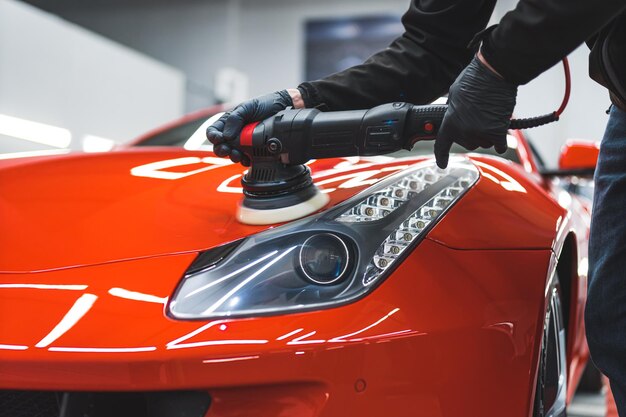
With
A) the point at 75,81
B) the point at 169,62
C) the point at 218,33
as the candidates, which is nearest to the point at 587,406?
the point at 75,81

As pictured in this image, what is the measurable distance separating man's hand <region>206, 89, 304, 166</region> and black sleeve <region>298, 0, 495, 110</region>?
4.4 inches

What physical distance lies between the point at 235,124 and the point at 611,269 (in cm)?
71

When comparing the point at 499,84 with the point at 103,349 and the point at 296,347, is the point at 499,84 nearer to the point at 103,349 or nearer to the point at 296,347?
the point at 296,347

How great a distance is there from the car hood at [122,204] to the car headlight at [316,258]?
5 centimetres

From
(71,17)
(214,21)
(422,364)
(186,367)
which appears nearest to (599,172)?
(422,364)

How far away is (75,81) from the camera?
7.45 m

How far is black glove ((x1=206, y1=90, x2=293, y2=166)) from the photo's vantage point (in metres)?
1.27

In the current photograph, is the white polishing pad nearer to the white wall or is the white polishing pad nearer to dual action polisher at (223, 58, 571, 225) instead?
dual action polisher at (223, 58, 571, 225)

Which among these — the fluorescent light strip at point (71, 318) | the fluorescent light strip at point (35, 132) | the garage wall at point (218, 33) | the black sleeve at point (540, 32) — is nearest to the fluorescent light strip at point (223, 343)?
the fluorescent light strip at point (71, 318)

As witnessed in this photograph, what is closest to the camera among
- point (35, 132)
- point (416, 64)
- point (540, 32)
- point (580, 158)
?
point (540, 32)

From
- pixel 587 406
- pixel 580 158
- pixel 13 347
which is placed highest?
pixel 580 158

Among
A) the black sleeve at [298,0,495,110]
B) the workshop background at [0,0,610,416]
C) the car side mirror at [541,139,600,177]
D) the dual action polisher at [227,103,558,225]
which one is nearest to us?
the dual action polisher at [227,103,558,225]

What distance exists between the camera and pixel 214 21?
35.4 feet

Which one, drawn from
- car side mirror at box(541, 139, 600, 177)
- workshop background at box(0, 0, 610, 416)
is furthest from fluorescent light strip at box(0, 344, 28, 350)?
workshop background at box(0, 0, 610, 416)
